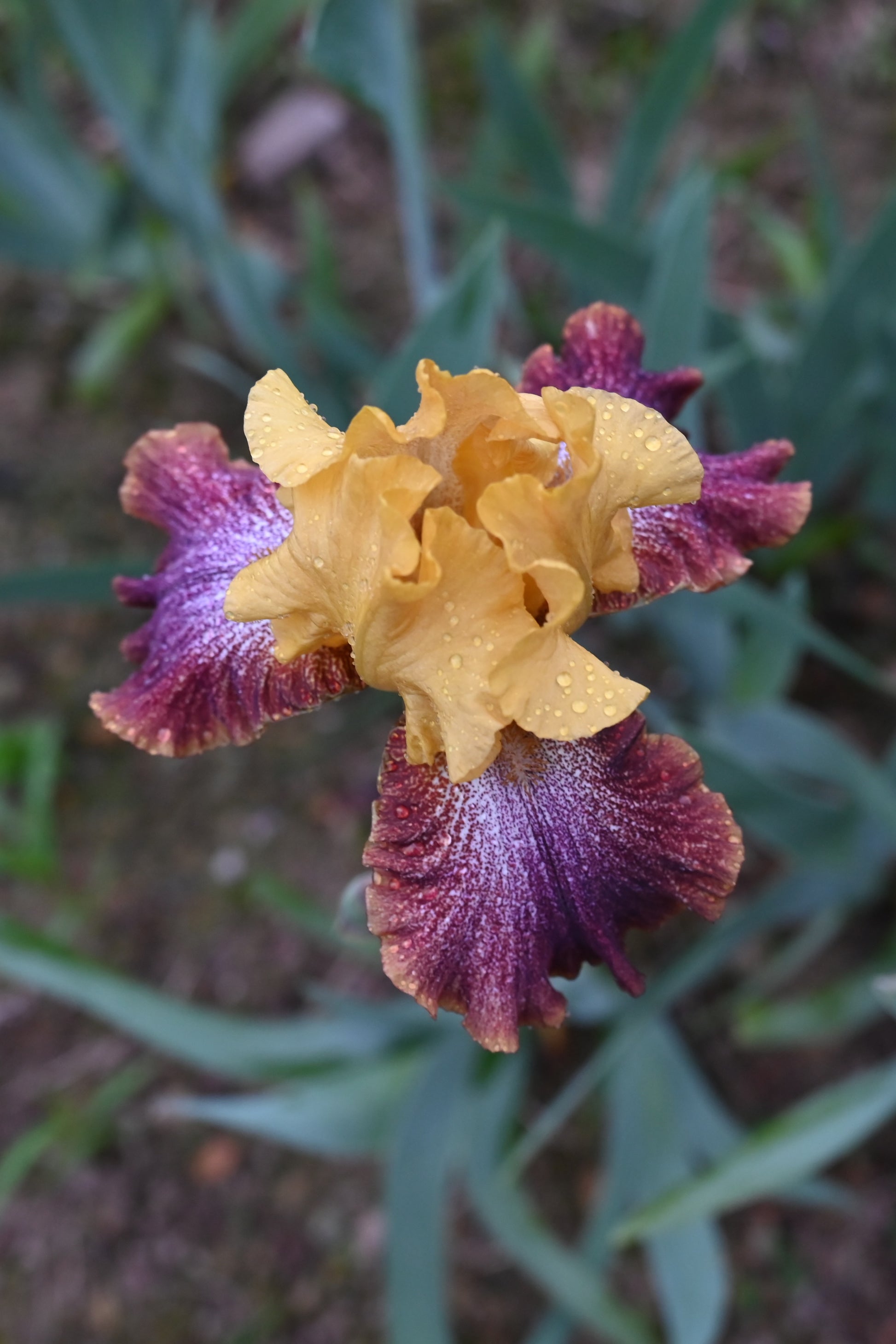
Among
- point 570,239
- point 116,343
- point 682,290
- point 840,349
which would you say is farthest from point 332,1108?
point 116,343

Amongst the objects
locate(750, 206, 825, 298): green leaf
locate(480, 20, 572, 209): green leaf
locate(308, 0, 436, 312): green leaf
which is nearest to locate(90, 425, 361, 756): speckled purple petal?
locate(308, 0, 436, 312): green leaf

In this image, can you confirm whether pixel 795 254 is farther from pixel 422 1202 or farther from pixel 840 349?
pixel 422 1202

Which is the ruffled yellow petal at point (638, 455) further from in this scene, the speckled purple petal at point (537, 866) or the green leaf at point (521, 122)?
the green leaf at point (521, 122)

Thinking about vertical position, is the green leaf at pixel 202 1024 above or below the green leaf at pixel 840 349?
below

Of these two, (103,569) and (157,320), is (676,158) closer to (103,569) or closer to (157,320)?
(157,320)

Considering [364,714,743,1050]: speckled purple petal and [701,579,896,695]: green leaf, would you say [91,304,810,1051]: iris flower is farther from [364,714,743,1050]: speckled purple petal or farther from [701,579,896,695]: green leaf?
[701,579,896,695]: green leaf

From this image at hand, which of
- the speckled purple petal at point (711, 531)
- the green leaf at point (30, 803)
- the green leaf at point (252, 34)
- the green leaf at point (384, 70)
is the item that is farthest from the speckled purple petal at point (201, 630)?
the green leaf at point (252, 34)

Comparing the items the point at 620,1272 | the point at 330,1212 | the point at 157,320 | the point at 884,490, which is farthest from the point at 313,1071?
the point at 157,320
